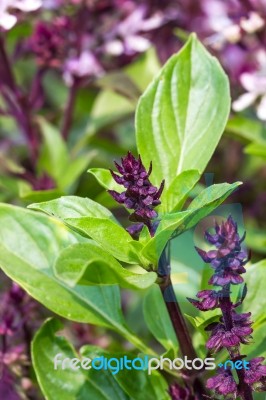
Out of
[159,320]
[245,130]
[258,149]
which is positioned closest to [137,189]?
[159,320]

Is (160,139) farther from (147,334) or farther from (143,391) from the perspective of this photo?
(147,334)

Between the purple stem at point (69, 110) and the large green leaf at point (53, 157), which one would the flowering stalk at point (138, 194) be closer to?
the large green leaf at point (53, 157)

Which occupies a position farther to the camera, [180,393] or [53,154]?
[53,154]

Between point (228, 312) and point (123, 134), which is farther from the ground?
point (228, 312)

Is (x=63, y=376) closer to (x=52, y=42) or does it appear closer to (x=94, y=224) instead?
(x=94, y=224)

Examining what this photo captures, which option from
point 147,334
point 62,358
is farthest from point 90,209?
point 147,334

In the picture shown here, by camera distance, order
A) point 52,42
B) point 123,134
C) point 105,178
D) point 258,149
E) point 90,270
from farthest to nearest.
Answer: point 123,134, point 52,42, point 258,149, point 105,178, point 90,270

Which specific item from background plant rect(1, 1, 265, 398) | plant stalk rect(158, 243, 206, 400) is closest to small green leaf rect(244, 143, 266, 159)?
background plant rect(1, 1, 265, 398)
